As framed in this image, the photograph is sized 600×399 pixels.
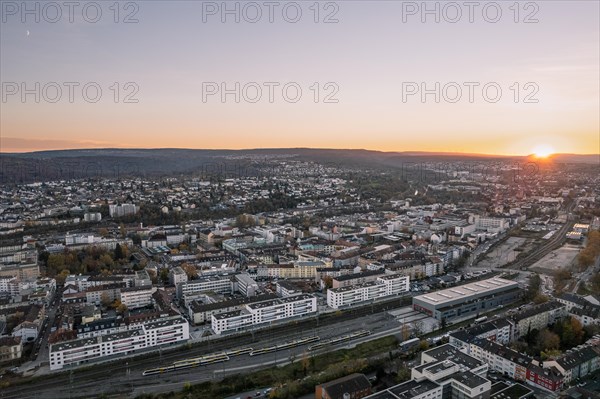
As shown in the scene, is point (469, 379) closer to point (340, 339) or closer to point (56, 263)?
point (340, 339)

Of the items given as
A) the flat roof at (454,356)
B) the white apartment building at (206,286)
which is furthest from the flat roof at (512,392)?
the white apartment building at (206,286)

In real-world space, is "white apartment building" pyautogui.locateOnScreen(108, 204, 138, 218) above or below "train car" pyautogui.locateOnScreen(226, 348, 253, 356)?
above

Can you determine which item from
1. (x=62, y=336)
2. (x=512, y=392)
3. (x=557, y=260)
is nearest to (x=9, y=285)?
(x=62, y=336)

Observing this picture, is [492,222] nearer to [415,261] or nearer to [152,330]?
[415,261]

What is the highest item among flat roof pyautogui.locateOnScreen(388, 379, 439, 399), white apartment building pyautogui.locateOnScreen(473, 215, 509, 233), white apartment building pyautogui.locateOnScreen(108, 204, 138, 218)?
white apartment building pyautogui.locateOnScreen(108, 204, 138, 218)

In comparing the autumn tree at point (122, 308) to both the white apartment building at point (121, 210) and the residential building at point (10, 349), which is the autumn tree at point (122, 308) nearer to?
the residential building at point (10, 349)

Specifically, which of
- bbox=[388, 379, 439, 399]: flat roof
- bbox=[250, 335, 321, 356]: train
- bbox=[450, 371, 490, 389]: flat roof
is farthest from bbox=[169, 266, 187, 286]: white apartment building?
bbox=[450, 371, 490, 389]: flat roof

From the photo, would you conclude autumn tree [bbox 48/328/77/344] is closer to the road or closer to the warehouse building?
the road

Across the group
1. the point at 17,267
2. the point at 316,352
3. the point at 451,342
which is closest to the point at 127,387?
the point at 316,352

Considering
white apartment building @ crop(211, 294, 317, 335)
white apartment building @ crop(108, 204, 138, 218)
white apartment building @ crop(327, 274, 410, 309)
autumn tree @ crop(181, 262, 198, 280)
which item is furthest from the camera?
white apartment building @ crop(108, 204, 138, 218)
